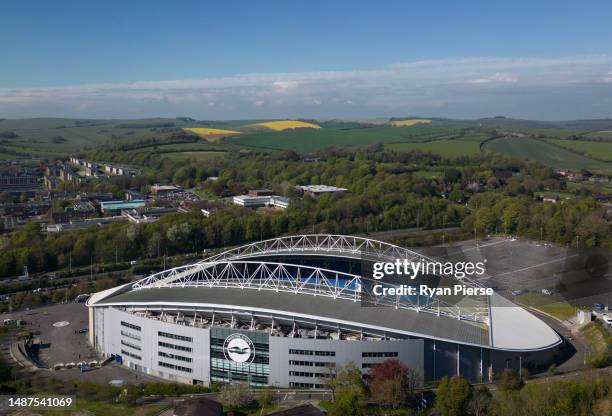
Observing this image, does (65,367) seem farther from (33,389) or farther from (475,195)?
(475,195)

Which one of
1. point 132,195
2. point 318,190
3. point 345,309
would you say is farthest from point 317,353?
point 132,195

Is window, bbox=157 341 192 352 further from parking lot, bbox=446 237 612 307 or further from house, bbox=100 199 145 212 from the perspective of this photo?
house, bbox=100 199 145 212

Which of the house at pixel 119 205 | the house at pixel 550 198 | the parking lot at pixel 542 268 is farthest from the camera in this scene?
the house at pixel 550 198

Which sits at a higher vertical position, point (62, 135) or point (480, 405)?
point (62, 135)

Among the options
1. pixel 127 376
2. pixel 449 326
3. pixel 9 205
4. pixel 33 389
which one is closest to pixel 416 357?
pixel 449 326

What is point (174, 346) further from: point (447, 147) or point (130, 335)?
point (447, 147)

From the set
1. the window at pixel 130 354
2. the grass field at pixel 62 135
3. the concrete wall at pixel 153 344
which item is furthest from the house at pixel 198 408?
the grass field at pixel 62 135

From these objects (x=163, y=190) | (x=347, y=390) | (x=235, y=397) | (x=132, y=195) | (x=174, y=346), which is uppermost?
(x=163, y=190)

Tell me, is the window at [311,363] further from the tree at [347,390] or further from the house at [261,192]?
the house at [261,192]
